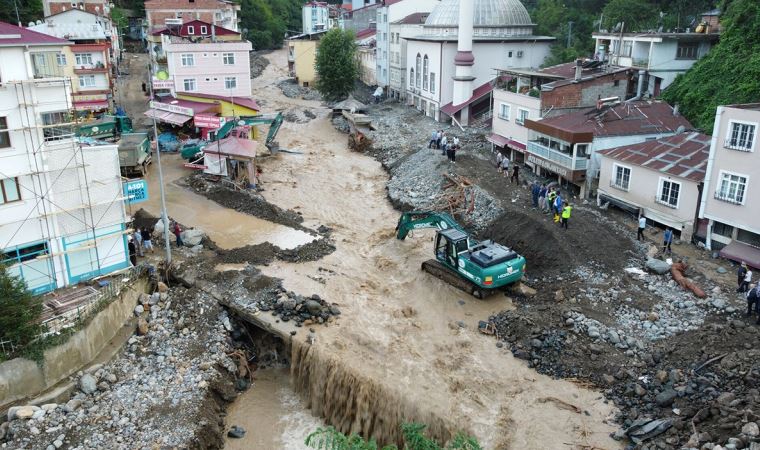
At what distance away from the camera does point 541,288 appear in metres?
24.6

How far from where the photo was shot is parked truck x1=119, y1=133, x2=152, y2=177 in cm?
3672

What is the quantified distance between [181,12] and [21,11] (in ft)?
54.9

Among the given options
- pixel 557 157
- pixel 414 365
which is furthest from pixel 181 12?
pixel 414 365

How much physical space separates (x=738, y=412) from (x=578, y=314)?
7.04m

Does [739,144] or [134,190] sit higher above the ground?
[739,144]

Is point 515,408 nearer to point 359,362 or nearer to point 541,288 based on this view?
point 359,362

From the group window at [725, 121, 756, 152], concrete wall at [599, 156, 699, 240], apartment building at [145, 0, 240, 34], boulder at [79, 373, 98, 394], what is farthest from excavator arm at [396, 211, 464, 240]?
apartment building at [145, 0, 240, 34]

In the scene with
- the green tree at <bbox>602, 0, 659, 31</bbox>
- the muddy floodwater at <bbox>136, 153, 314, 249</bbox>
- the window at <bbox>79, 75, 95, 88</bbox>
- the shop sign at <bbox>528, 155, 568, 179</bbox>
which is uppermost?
the green tree at <bbox>602, 0, 659, 31</bbox>

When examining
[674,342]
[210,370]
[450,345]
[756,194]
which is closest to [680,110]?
[756,194]

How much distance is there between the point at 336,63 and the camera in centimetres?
6300

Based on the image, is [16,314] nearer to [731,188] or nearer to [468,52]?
[731,188]

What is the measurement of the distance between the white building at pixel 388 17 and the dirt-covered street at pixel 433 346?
4421 centimetres

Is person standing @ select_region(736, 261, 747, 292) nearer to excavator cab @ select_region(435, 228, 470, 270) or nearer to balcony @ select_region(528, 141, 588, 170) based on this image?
excavator cab @ select_region(435, 228, 470, 270)

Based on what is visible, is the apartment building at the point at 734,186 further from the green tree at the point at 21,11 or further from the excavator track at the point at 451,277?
the green tree at the point at 21,11
